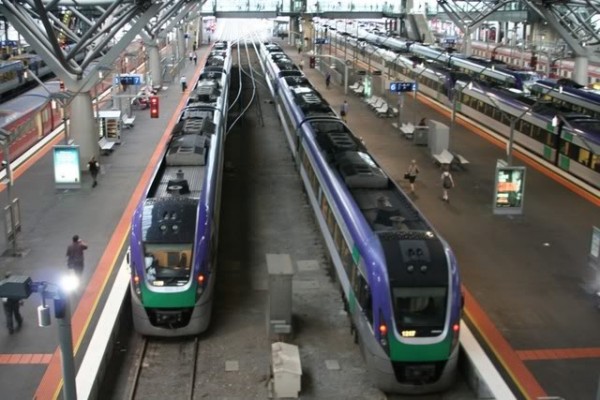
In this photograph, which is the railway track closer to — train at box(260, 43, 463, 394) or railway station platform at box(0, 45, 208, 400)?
railway station platform at box(0, 45, 208, 400)

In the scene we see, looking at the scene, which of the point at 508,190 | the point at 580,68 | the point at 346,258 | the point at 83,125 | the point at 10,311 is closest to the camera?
the point at 10,311

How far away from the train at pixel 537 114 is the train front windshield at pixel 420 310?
1263 cm

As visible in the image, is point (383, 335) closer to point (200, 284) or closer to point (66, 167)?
point (200, 284)

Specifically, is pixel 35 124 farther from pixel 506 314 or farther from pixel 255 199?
pixel 506 314

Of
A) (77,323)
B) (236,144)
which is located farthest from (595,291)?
(236,144)

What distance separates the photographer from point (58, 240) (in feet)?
63.2

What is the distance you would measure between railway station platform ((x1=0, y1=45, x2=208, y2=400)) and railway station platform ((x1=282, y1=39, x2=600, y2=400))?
8074mm

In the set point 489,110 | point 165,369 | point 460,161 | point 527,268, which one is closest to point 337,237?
point 165,369

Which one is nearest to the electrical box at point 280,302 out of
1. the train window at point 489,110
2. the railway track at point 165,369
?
the railway track at point 165,369

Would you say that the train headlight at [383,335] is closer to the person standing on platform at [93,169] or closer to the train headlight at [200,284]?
the train headlight at [200,284]

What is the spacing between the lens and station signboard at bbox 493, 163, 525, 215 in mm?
21828

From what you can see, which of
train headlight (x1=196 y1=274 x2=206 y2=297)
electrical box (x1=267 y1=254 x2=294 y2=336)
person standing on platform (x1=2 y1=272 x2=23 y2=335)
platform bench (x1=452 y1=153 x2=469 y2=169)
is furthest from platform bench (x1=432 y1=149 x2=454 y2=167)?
person standing on platform (x1=2 y1=272 x2=23 y2=335)

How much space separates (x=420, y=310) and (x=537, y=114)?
2023 cm

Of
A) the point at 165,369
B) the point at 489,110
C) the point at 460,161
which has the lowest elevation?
the point at 165,369
